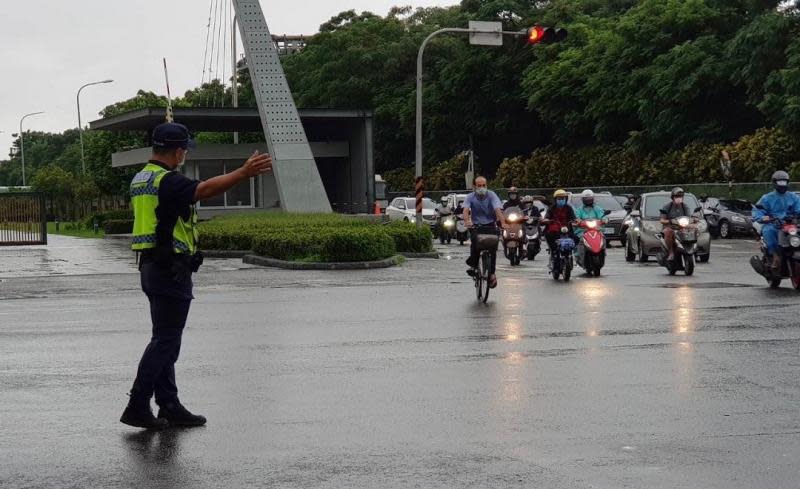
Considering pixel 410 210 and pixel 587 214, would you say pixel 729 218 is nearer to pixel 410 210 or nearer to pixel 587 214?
pixel 410 210

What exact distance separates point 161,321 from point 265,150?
61513 mm

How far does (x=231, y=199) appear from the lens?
70.0 metres

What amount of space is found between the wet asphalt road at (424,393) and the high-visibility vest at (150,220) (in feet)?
3.83

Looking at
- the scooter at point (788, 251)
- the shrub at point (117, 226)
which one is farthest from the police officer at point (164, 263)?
the shrub at point (117, 226)

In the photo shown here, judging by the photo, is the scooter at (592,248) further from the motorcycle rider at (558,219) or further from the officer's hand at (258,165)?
the officer's hand at (258,165)

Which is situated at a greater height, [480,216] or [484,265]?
[480,216]

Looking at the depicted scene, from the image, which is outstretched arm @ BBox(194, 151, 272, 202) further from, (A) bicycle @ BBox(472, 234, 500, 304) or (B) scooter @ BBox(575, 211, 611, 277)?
(B) scooter @ BBox(575, 211, 611, 277)

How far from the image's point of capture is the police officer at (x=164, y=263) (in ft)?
27.2

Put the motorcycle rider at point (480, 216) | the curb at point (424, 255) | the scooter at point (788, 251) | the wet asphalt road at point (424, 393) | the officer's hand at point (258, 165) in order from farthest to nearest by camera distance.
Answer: the curb at point (424, 255)
the scooter at point (788, 251)
the motorcycle rider at point (480, 216)
the officer's hand at point (258, 165)
the wet asphalt road at point (424, 393)

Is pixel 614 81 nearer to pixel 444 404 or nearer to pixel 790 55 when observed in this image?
pixel 790 55

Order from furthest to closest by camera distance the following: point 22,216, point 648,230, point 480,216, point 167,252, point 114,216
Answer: point 114,216
point 22,216
point 648,230
point 480,216
point 167,252

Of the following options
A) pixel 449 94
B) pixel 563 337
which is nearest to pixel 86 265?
pixel 563 337

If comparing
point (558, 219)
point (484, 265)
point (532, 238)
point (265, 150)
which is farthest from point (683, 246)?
point (265, 150)

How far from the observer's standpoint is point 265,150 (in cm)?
6944
